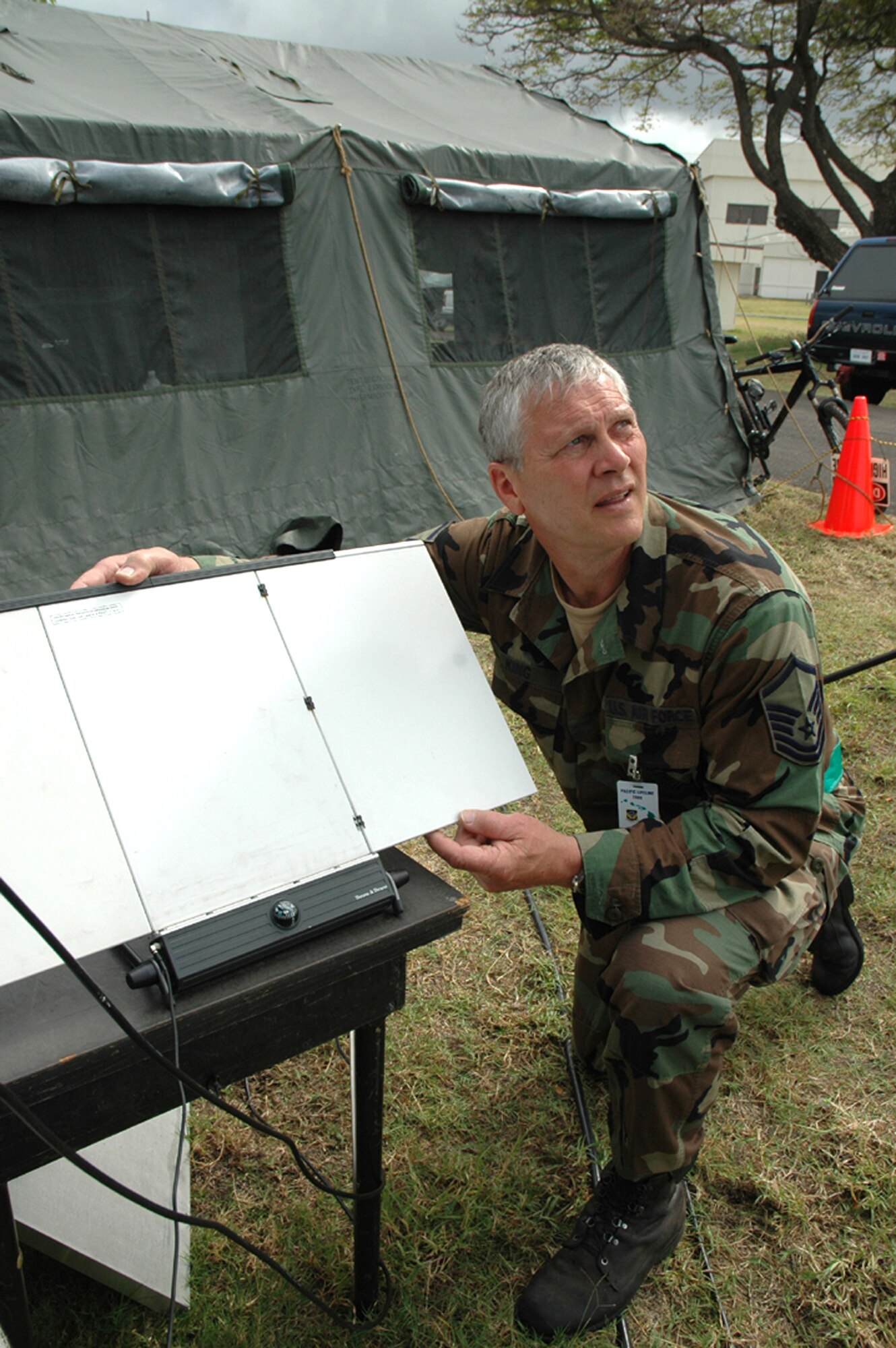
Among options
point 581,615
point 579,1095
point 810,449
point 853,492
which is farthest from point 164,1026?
point 810,449

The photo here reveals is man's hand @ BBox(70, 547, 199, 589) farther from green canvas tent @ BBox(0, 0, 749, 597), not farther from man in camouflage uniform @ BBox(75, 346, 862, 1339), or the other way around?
green canvas tent @ BBox(0, 0, 749, 597)

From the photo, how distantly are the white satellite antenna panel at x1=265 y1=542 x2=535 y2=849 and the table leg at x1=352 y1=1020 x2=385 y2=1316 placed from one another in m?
0.28

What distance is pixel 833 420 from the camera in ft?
20.4

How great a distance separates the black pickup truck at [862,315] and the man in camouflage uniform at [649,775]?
838 cm

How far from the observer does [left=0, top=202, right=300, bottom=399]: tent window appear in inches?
152

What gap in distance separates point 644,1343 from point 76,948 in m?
1.16

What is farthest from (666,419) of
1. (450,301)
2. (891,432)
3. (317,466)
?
(891,432)

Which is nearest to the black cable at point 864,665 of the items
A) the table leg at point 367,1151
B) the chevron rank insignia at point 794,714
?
the chevron rank insignia at point 794,714

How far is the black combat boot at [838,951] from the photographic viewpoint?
6.87 feet

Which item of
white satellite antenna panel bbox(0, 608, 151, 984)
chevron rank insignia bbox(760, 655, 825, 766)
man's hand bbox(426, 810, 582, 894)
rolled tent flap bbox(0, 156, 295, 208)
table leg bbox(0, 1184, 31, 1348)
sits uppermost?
rolled tent flap bbox(0, 156, 295, 208)

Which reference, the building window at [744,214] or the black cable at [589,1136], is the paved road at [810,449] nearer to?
the black cable at [589,1136]

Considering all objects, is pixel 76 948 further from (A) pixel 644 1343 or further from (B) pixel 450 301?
(B) pixel 450 301

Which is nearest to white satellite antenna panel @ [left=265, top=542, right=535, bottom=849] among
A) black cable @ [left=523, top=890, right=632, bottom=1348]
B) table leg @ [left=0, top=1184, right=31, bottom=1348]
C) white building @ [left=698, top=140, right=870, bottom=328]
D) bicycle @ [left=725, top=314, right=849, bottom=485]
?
table leg @ [left=0, top=1184, right=31, bottom=1348]

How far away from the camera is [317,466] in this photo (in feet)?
15.4
